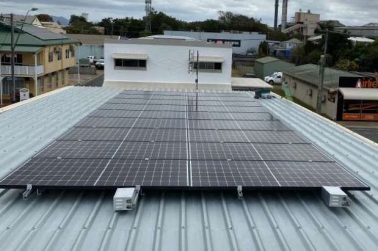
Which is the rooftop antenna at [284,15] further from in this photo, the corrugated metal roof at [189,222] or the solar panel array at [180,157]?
the corrugated metal roof at [189,222]

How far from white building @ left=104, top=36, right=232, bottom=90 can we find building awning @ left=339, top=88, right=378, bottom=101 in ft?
36.2

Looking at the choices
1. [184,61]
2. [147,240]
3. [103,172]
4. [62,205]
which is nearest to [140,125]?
[103,172]

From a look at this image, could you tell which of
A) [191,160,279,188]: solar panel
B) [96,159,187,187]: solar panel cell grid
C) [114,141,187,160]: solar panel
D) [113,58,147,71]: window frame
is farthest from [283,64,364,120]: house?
[96,159,187,187]: solar panel cell grid

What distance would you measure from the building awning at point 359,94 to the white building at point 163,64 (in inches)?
434

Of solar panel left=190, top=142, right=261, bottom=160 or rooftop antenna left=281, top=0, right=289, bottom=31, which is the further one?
rooftop antenna left=281, top=0, right=289, bottom=31

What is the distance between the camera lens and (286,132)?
13.2 metres

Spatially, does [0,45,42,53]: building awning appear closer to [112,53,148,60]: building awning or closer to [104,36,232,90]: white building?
[104,36,232,90]: white building

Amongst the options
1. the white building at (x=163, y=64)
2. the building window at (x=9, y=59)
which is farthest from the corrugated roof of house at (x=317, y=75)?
the building window at (x=9, y=59)

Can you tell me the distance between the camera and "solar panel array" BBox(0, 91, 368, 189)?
846 cm

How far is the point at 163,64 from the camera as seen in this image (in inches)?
1460

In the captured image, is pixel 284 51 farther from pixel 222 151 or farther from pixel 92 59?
pixel 222 151

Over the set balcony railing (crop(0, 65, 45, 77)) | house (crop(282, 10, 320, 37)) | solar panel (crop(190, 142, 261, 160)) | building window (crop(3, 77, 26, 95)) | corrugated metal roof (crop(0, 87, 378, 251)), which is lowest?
building window (crop(3, 77, 26, 95))

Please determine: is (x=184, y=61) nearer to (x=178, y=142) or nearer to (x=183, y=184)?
(x=178, y=142)

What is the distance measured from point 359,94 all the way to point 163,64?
17840 millimetres
